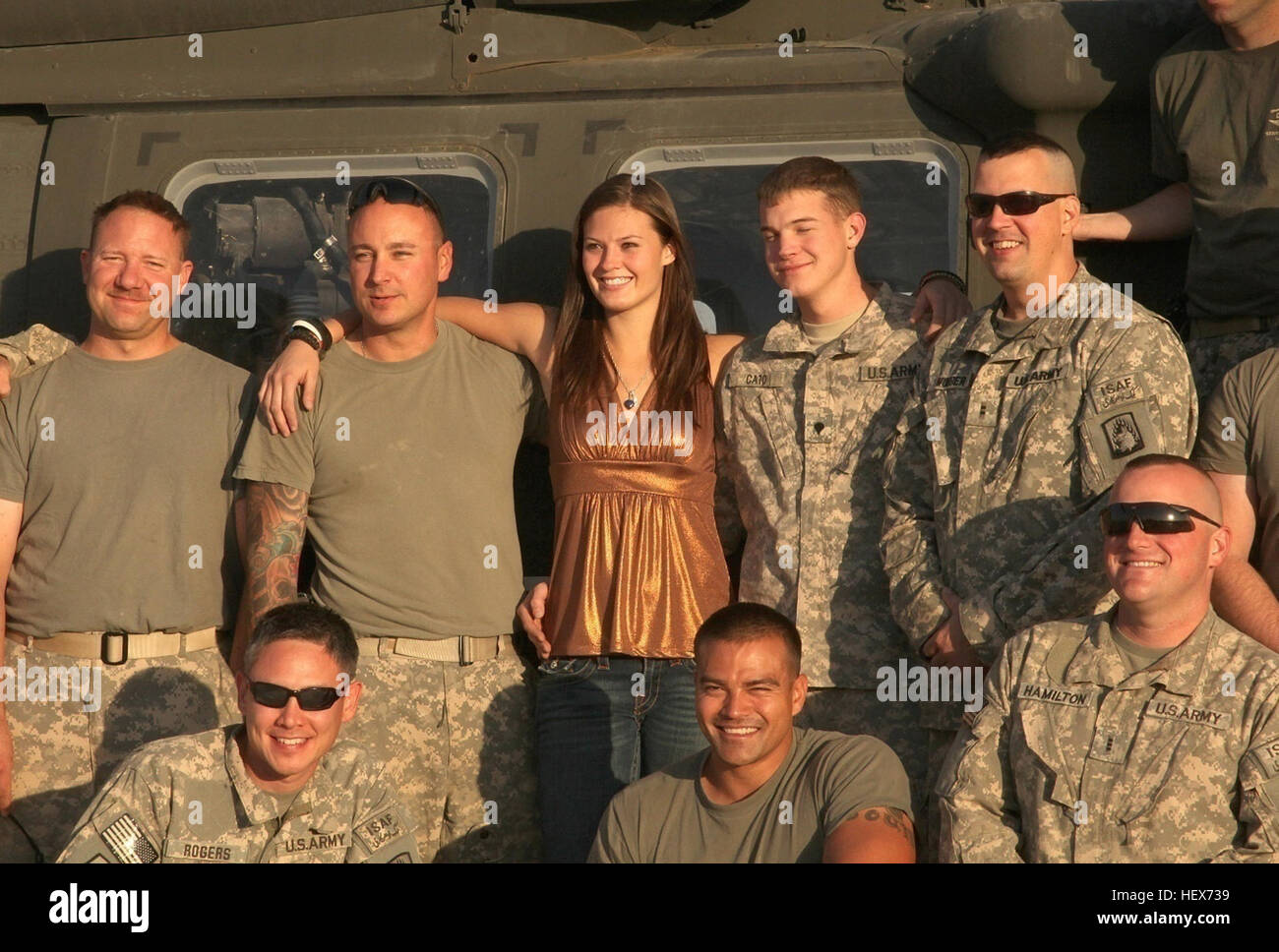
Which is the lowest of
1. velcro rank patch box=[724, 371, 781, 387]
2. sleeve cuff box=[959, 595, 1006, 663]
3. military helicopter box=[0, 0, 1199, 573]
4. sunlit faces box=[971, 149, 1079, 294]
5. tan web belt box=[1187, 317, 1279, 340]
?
sleeve cuff box=[959, 595, 1006, 663]

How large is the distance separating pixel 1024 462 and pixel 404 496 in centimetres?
178

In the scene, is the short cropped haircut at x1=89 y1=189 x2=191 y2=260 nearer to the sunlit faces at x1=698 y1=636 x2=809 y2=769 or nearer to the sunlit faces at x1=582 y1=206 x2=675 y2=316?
the sunlit faces at x1=582 y1=206 x2=675 y2=316

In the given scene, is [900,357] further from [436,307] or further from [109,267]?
[109,267]

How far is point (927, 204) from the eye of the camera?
5676 millimetres

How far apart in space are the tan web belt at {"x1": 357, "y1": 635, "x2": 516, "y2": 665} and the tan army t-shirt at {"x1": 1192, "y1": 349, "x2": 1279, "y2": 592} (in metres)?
2.12

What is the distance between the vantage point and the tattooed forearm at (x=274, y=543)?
5.18 meters

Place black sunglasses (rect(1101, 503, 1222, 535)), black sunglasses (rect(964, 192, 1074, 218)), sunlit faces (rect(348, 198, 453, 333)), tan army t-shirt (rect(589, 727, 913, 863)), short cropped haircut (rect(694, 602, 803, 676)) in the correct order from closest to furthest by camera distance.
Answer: black sunglasses (rect(1101, 503, 1222, 535)), tan army t-shirt (rect(589, 727, 913, 863)), short cropped haircut (rect(694, 602, 803, 676)), black sunglasses (rect(964, 192, 1074, 218)), sunlit faces (rect(348, 198, 453, 333))

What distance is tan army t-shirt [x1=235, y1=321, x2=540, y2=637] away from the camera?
17.2ft

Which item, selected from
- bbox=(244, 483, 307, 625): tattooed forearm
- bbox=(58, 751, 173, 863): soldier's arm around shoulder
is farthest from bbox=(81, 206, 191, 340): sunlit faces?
bbox=(58, 751, 173, 863): soldier's arm around shoulder

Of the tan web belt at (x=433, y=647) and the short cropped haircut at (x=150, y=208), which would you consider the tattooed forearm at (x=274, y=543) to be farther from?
the short cropped haircut at (x=150, y=208)

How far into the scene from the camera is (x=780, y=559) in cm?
510

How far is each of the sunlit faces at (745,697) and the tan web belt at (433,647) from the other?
35.2 inches

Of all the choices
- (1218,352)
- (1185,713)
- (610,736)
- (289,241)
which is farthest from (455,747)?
(1218,352)
